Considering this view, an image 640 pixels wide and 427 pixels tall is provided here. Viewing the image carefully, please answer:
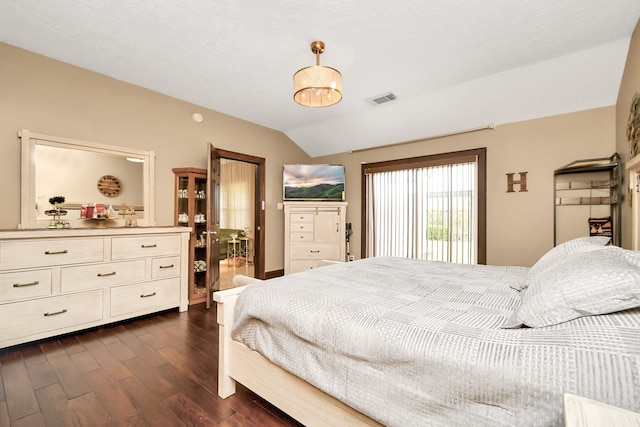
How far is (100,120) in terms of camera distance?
3.08 m

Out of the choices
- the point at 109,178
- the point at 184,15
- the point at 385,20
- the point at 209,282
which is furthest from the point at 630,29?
the point at 109,178

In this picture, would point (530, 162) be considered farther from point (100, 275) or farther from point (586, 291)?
point (100, 275)

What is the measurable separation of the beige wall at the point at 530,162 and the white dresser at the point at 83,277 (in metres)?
3.94

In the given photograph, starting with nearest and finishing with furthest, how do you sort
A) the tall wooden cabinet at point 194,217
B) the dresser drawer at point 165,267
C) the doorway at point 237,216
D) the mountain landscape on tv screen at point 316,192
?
the dresser drawer at point 165,267 → the tall wooden cabinet at point 194,217 → the mountain landscape on tv screen at point 316,192 → the doorway at point 237,216

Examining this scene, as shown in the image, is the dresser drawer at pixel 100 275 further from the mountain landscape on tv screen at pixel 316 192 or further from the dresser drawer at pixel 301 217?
the mountain landscape on tv screen at pixel 316 192

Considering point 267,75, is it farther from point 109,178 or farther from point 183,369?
point 183,369

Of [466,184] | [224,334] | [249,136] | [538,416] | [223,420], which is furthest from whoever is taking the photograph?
[249,136]

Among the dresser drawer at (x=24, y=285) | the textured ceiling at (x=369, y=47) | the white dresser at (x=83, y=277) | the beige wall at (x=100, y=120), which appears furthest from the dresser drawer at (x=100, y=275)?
the textured ceiling at (x=369, y=47)

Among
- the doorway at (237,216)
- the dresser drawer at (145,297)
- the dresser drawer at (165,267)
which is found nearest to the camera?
the dresser drawer at (145,297)

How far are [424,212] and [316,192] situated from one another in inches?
71.1

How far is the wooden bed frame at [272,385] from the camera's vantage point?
119cm

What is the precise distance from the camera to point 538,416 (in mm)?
743

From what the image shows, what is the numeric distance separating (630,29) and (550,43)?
0.51m

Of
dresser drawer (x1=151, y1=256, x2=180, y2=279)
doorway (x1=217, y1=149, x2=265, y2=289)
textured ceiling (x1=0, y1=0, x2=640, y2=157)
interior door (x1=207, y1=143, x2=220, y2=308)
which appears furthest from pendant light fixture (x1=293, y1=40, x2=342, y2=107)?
doorway (x1=217, y1=149, x2=265, y2=289)
